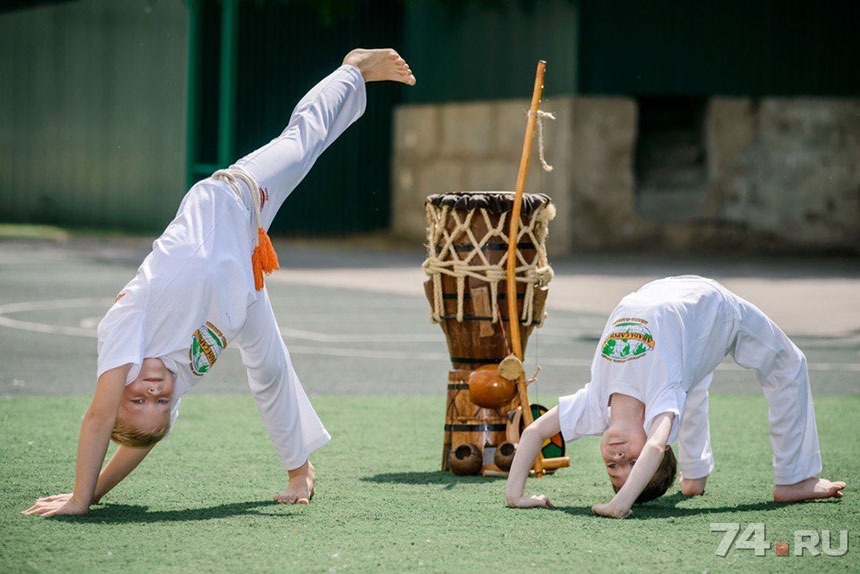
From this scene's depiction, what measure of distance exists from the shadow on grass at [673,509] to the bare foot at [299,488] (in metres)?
0.89

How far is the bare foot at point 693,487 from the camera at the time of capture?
5219 millimetres

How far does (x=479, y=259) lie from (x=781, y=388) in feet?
4.50

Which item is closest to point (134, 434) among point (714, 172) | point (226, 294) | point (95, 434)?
point (95, 434)

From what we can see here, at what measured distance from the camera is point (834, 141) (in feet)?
67.1

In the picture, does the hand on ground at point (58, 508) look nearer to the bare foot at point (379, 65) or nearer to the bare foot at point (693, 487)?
the bare foot at point (379, 65)

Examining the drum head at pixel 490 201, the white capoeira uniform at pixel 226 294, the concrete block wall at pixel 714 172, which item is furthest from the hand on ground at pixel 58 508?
the concrete block wall at pixel 714 172

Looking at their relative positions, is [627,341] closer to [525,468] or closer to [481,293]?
[525,468]

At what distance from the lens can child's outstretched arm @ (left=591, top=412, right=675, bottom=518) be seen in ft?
14.8

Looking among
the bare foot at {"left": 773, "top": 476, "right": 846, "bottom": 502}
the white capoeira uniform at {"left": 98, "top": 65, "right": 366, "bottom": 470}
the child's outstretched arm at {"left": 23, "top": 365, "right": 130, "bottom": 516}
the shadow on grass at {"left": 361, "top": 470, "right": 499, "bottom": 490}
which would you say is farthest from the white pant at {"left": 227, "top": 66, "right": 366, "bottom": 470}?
the bare foot at {"left": 773, "top": 476, "right": 846, "bottom": 502}

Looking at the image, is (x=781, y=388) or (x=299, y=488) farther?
(x=781, y=388)

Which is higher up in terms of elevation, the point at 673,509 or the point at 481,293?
the point at 481,293

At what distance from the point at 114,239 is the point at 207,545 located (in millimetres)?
17793

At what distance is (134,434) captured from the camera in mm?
4539

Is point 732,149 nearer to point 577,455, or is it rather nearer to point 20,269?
point 20,269
